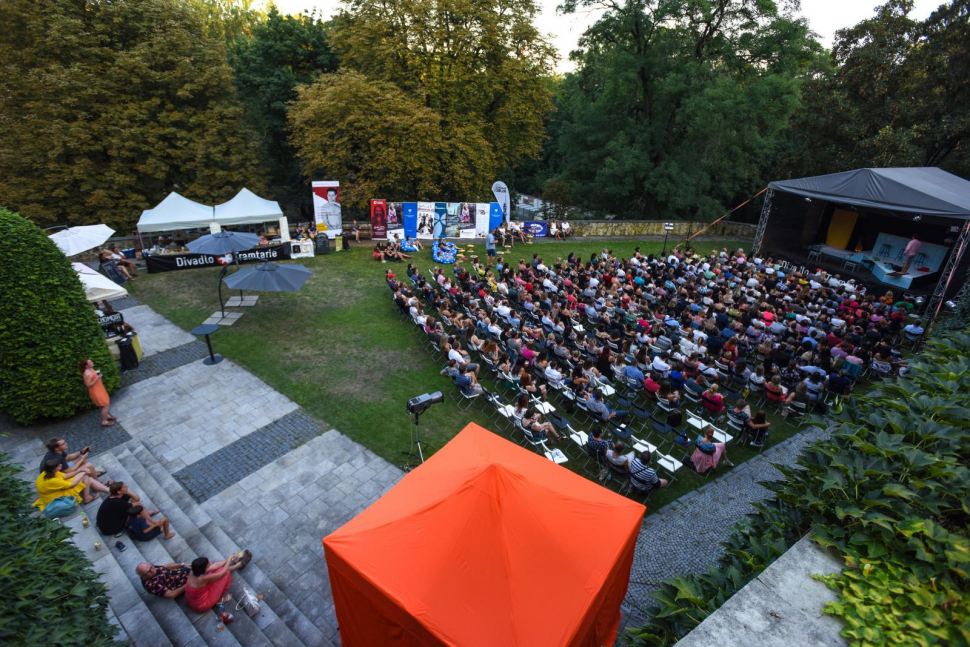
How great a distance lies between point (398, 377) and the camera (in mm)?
11188

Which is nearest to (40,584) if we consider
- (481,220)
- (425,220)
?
(425,220)

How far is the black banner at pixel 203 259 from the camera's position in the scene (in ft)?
55.6

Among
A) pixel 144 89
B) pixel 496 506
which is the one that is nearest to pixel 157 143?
pixel 144 89

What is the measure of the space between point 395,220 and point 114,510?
57.9ft

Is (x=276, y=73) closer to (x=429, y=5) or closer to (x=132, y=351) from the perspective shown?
(x=429, y=5)

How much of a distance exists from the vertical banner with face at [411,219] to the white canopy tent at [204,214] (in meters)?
5.45

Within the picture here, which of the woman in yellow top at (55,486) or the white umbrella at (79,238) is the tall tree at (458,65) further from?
the woman in yellow top at (55,486)

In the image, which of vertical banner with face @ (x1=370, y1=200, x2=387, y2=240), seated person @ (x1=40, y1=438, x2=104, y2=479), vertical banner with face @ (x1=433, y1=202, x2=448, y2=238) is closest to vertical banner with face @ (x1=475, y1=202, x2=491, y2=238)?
vertical banner with face @ (x1=433, y1=202, x2=448, y2=238)

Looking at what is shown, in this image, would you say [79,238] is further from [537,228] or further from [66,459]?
[537,228]

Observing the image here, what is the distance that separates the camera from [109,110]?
20094 millimetres

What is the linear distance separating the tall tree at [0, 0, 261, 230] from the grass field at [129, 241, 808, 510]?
8.14 meters

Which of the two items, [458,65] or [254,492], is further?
[458,65]

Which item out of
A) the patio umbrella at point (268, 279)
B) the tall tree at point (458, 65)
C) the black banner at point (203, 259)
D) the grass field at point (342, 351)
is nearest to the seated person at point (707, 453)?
the grass field at point (342, 351)

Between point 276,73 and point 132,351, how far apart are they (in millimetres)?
24990
